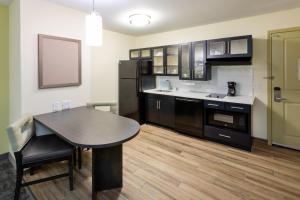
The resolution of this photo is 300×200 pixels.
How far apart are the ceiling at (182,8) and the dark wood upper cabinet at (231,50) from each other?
1.54 ft

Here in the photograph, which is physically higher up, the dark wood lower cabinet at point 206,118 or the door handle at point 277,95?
the door handle at point 277,95

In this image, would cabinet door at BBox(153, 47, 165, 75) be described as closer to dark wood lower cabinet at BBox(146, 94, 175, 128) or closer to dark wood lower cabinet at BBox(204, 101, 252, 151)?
dark wood lower cabinet at BBox(146, 94, 175, 128)

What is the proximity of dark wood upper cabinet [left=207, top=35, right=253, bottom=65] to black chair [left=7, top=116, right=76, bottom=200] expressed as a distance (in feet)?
10.1

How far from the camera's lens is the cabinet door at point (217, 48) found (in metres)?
3.43

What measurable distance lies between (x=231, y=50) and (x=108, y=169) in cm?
301

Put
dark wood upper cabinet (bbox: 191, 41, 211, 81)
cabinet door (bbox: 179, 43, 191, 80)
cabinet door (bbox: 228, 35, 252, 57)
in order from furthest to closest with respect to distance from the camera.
Answer: cabinet door (bbox: 179, 43, 191, 80)
dark wood upper cabinet (bbox: 191, 41, 211, 81)
cabinet door (bbox: 228, 35, 252, 57)

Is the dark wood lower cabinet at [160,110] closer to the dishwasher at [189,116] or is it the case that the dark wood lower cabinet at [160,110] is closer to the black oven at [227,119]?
the dishwasher at [189,116]

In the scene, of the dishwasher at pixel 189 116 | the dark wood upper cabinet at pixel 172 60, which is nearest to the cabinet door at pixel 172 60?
the dark wood upper cabinet at pixel 172 60

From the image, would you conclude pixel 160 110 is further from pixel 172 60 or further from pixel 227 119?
pixel 227 119

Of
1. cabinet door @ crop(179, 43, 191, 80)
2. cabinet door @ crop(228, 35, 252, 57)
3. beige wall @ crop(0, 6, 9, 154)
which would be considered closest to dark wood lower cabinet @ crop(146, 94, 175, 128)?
cabinet door @ crop(179, 43, 191, 80)

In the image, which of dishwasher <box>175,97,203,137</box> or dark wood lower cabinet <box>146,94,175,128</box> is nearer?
dishwasher <box>175,97,203,137</box>

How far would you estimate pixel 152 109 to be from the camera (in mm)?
4496

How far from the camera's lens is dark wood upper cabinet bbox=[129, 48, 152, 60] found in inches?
187

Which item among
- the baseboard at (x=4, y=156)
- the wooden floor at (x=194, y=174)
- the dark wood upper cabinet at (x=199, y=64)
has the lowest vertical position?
the wooden floor at (x=194, y=174)
